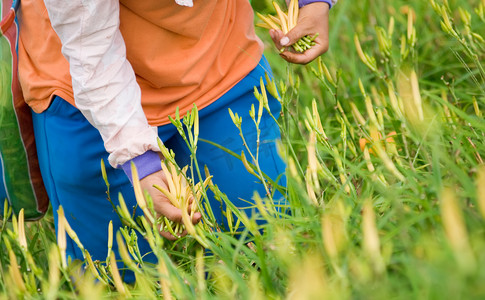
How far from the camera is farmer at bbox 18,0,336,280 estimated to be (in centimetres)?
121

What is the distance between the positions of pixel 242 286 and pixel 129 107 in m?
0.49

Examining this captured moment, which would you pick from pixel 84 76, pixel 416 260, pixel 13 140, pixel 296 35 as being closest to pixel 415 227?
pixel 416 260

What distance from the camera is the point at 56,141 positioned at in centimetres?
141

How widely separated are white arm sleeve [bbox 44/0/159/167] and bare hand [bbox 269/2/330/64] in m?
0.29

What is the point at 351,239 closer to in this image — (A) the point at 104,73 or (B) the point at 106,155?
(A) the point at 104,73

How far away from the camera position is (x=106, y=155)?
1420 mm

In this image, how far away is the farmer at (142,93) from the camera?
1211 millimetres

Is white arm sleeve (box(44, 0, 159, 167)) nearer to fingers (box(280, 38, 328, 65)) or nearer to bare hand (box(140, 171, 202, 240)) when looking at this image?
bare hand (box(140, 171, 202, 240))

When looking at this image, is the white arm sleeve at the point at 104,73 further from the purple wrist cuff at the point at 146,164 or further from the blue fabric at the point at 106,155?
the blue fabric at the point at 106,155

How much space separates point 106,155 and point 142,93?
0.51 feet

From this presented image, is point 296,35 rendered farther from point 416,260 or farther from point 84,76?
point 416,260

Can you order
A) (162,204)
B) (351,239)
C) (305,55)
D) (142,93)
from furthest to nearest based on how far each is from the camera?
(142,93) < (305,55) < (162,204) < (351,239)

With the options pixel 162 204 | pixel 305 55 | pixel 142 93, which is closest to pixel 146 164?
pixel 162 204

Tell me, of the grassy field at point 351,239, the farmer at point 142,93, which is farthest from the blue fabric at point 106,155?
the grassy field at point 351,239
